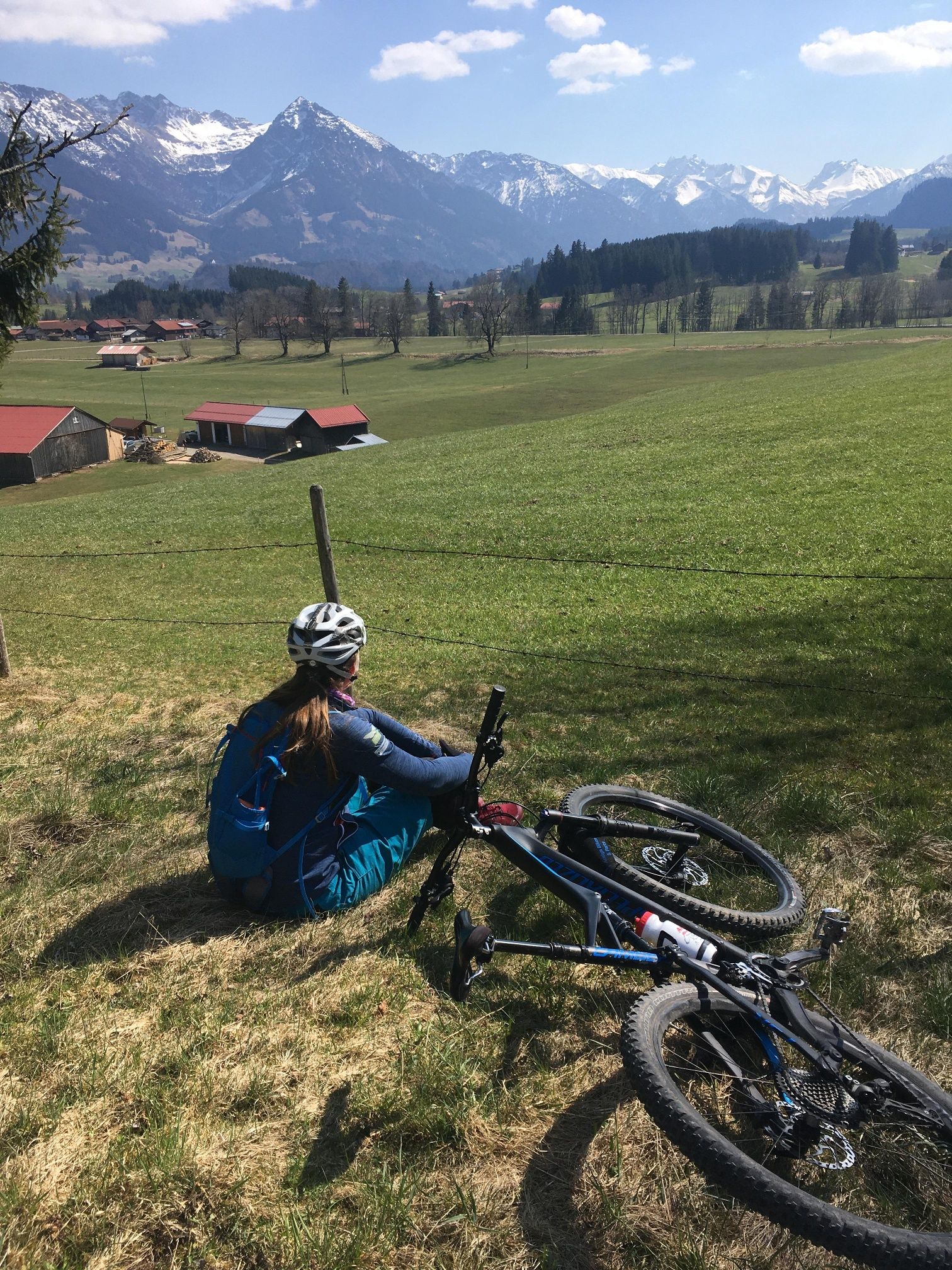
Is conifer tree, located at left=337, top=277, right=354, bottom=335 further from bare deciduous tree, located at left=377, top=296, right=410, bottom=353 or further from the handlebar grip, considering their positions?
the handlebar grip

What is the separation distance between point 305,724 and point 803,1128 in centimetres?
301

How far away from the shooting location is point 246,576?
2359 centimetres

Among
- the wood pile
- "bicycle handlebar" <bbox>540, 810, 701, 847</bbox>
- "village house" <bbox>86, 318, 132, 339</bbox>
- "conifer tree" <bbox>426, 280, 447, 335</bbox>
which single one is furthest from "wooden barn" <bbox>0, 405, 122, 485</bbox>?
"village house" <bbox>86, 318, 132, 339</bbox>

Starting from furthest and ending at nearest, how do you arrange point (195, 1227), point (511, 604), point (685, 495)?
point (685, 495) → point (511, 604) → point (195, 1227)

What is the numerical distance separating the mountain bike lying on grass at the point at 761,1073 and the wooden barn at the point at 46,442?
63.6 metres

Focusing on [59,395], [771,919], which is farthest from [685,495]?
[59,395]

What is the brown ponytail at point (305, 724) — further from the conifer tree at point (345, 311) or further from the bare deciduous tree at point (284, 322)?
the conifer tree at point (345, 311)

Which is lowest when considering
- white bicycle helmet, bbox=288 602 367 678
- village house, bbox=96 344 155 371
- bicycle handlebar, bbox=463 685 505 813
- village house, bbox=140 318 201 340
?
bicycle handlebar, bbox=463 685 505 813

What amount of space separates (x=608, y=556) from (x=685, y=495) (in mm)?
6346

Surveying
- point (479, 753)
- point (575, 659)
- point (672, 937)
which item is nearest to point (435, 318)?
point (575, 659)

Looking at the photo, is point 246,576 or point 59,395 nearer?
point 246,576

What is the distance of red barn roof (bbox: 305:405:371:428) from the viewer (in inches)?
2633

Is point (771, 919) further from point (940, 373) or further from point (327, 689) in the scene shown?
point (940, 373)

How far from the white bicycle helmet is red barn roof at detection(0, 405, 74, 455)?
62.0 metres
